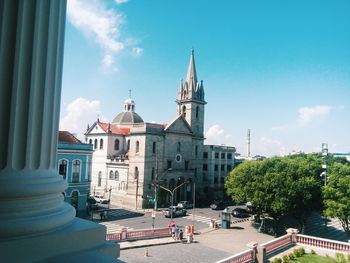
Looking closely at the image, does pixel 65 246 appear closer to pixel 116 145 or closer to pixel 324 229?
pixel 324 229

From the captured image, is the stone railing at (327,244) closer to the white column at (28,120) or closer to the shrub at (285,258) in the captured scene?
the shrub at (285,258)

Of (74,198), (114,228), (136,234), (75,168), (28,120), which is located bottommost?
(114,228)

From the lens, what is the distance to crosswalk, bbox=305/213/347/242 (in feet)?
103

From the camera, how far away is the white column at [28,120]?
2.75 metres

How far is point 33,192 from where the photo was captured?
9.30ft

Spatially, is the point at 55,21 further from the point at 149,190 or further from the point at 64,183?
the point at 149,190

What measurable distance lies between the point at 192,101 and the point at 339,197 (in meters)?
30.0

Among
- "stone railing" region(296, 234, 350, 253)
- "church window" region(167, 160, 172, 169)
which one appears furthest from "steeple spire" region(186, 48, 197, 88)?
"stone railing" region(296, 234, 350, 253)

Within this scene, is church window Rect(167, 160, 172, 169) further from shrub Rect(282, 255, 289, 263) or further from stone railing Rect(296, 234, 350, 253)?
shrub Rect(282, 255, 289, 263)

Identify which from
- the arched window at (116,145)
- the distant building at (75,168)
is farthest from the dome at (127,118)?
the distant building at (75,168)

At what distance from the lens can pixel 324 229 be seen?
113ft

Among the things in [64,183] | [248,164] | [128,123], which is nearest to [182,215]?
[248,164]

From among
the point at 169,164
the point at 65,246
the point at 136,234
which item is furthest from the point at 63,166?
the point at 65,246

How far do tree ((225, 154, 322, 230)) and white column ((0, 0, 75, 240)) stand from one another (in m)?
27.1
